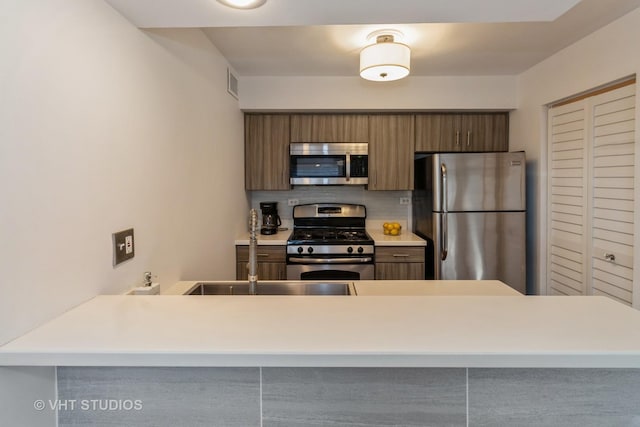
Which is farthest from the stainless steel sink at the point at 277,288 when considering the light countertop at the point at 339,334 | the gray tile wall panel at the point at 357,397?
the gray tile wall panel at the point at 357,397

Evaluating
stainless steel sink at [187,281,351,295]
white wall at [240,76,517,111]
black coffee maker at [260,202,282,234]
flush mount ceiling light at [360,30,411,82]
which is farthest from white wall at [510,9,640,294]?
black coffee maker at [260,202,282,234]

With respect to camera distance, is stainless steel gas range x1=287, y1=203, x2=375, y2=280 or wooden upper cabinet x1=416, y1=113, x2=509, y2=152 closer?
stainless steel gas range x1=287, y1=203, x2=375, y2=280

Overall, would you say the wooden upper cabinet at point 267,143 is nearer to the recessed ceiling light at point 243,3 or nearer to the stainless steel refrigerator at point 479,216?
the stainless steel refrigerator at point 479,216

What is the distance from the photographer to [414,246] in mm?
3258

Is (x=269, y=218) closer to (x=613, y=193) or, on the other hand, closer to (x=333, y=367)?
(x=613, y=193)

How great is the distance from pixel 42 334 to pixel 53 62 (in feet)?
2.43

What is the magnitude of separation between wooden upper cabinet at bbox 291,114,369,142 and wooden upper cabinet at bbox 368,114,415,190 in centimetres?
10

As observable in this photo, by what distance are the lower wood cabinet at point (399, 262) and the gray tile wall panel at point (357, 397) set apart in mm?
2259

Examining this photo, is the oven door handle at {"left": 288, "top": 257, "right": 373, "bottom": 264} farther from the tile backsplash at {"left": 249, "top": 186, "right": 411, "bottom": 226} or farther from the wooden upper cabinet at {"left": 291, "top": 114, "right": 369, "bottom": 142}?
the wooden upper cabinet at {"left": 291, "top": 114, "right": 369, "bottom": 142}

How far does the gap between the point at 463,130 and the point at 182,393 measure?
3.33 metres

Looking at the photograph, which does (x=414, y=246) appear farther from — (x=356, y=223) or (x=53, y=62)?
(x=53, y=62)

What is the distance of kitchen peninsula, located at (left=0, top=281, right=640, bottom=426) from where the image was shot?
0.86 metres

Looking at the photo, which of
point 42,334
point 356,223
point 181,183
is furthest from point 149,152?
point 356,223

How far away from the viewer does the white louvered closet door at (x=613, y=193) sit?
2182mm
